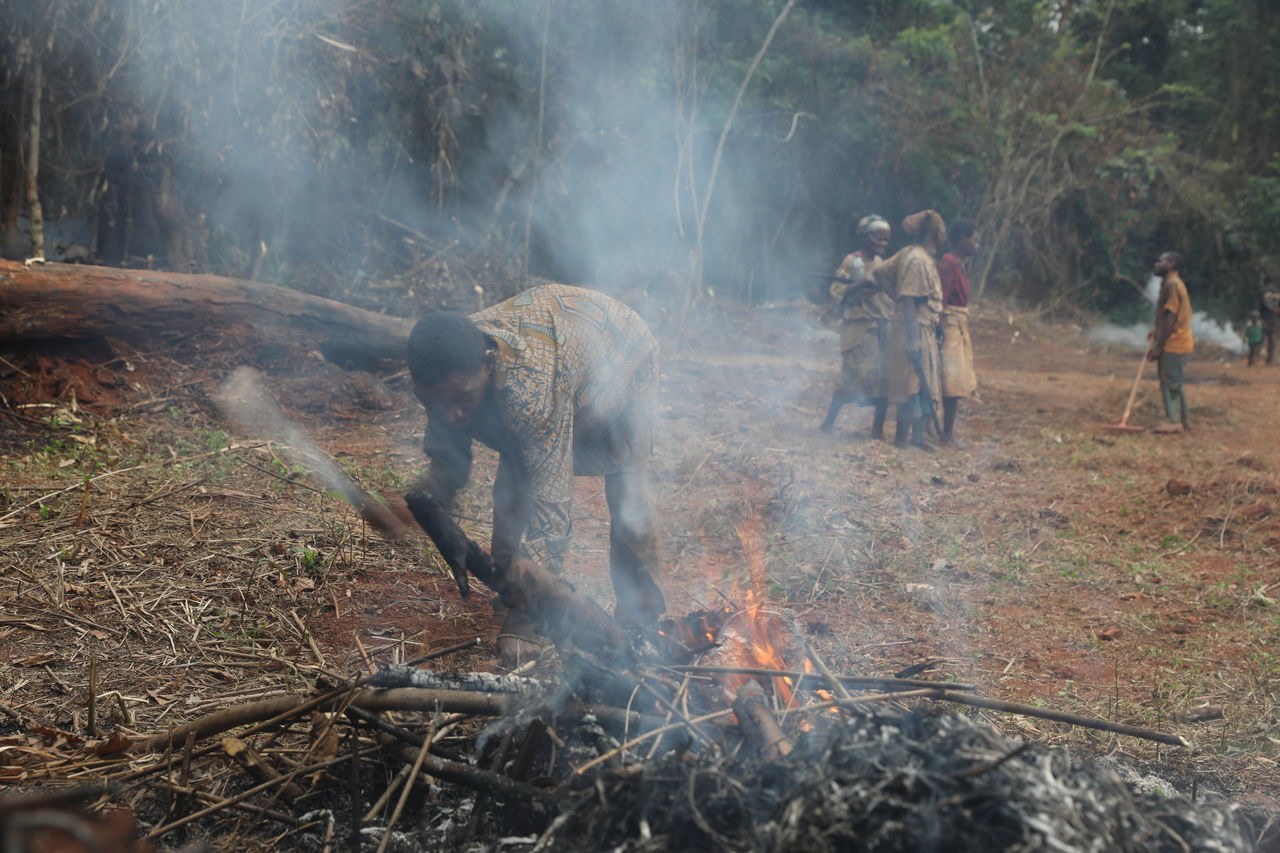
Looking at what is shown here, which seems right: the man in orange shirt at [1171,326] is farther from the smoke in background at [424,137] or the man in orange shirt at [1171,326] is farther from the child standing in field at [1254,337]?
the child standing in field at [1254,337]

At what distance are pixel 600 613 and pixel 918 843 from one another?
4.47 feet

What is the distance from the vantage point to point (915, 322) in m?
7.87

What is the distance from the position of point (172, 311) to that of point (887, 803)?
6.42 m

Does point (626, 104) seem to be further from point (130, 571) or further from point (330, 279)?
point (130, 571)

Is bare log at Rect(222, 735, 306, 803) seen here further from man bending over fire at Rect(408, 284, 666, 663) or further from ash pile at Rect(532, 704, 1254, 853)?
man bending over fire at Rect(408, 284, 666, 663)

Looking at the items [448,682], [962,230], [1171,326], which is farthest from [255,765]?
[1171,326]

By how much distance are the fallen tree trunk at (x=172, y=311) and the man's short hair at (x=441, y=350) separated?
15.0 feet

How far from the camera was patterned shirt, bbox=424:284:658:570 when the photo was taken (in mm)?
2955

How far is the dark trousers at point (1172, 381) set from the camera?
9.03 metres

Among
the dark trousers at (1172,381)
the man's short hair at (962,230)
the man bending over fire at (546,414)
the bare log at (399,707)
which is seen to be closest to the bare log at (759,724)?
the bare log at (399,707)

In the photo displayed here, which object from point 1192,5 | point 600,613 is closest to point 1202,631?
point 600,613

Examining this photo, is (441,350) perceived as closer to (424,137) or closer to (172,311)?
(172,311)

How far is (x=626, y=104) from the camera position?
491 inches

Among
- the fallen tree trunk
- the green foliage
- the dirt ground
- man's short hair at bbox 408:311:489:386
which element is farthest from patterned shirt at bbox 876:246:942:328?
man's short hair at bbox 408:311:489:386
